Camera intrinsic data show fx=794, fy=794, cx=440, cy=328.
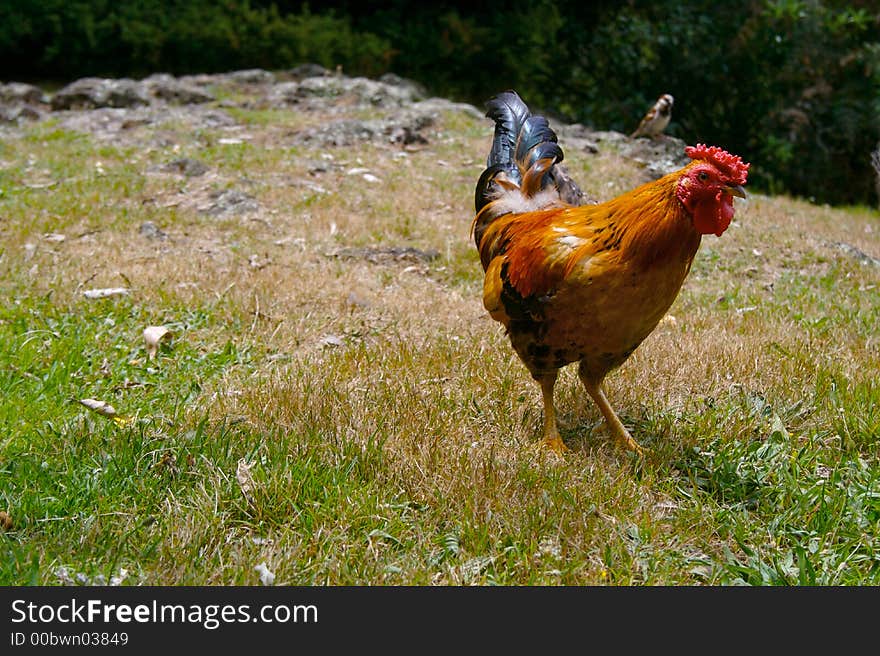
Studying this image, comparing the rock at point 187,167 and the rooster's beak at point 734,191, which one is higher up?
the rooster's beak at point 734,191

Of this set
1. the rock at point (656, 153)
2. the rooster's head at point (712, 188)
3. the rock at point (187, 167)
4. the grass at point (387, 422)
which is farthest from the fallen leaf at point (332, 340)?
the rock at point (656, 153)

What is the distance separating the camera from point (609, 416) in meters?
3.46

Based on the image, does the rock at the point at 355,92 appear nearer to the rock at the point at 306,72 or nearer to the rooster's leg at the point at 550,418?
the rock at the point at 306,72

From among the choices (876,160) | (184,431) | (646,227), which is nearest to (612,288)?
(646,227)

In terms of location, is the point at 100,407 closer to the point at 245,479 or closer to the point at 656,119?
the point at 245,479

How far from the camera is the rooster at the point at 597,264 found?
2.86 m

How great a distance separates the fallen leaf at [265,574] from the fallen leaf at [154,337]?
7.17ft

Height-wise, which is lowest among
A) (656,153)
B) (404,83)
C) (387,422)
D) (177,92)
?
(177,92)

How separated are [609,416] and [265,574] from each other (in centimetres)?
169

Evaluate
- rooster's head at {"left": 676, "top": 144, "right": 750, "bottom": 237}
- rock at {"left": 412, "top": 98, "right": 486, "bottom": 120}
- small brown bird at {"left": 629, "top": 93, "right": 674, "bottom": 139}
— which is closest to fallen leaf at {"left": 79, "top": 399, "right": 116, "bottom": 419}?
rooster's head at {"left": 676, "top": 144, "right": 750, "bottom": 237}

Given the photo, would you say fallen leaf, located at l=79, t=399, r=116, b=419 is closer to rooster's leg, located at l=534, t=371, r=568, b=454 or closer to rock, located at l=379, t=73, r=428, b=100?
rooster's leg, located at l=534, t=371, r=568, b=454

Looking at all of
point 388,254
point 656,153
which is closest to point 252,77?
point 656,153

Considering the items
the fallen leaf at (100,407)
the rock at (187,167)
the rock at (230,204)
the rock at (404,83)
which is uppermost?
the fallen leaf at (100,407)

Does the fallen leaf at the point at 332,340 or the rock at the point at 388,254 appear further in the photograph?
the rock at the point at 388,254
